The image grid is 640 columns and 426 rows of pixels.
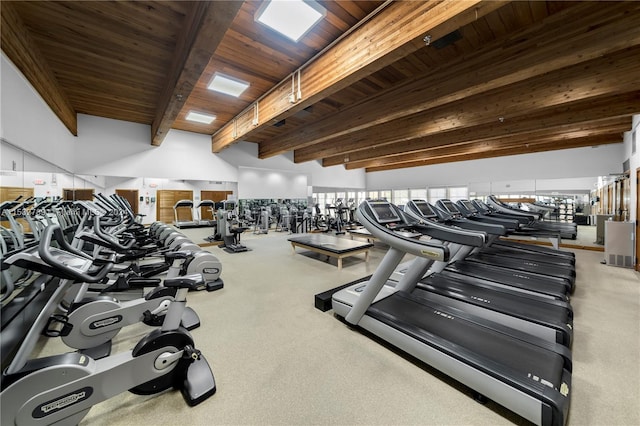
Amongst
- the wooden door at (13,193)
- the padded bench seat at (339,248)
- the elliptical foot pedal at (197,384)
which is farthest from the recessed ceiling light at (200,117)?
the elliptical foot pedal at (197,384)

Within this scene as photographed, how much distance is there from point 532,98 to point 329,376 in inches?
217

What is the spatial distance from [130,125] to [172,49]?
4.68m

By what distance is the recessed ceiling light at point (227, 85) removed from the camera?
4460 millimetres

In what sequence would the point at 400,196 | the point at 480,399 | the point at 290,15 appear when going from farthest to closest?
the point at 400,196 < the point at 290,15 < the point at 480,399

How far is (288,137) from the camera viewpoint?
7.99 metres

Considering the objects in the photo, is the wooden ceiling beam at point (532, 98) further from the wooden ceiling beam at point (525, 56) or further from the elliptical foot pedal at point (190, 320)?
the elliptical foot pedal at point (190, 320)

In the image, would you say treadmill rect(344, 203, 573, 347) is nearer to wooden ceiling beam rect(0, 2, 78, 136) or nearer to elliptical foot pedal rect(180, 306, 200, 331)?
elliptical foot pedal rect(180, 306, 200, 331)

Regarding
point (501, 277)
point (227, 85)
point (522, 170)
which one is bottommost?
point (501, 277)

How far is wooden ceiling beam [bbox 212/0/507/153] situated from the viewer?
2.27m

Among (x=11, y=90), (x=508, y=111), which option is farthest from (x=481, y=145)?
(x=11, y=90)

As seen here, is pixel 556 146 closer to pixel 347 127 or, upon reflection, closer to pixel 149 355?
pixel 347 127

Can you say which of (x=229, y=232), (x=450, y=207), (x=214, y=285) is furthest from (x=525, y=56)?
(x=229, y=232)

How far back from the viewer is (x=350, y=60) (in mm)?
3184

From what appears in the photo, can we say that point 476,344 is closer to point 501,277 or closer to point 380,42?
point 501,277
